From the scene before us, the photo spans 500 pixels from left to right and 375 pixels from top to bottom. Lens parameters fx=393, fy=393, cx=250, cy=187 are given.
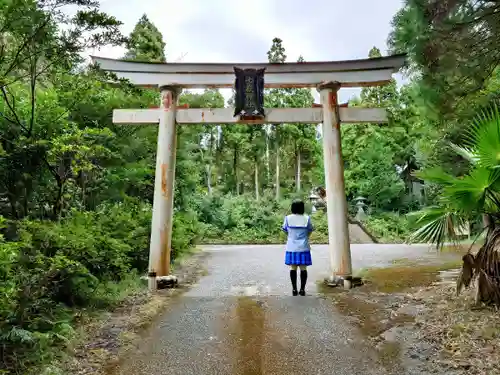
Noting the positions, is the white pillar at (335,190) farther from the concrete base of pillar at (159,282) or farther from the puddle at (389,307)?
the concrete base of pillar at (159,282)

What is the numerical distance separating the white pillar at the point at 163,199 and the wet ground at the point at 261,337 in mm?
749

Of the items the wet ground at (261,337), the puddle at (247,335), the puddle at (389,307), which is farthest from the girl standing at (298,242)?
the puddle at (247,335)

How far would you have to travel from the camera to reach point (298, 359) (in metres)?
3.56

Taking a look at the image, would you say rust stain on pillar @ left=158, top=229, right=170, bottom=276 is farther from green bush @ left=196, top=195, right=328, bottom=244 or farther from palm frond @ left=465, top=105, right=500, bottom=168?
green bush @ left=196, top=195, right=328, bottom=244

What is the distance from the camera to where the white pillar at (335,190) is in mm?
6633

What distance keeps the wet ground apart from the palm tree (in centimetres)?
100

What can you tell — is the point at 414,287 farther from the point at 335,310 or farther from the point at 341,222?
the point at 335,310

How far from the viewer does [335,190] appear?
6.77 metres

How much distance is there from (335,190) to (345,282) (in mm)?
1546

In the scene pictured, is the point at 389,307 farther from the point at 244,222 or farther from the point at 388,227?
the point at 388,227

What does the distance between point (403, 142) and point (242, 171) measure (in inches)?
511

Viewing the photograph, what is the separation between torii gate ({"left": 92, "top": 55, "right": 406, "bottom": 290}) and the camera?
680 centimetres

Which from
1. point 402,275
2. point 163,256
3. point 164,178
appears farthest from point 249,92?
point 402,275

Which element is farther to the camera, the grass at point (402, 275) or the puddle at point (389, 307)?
the grass at point (402, 275)
